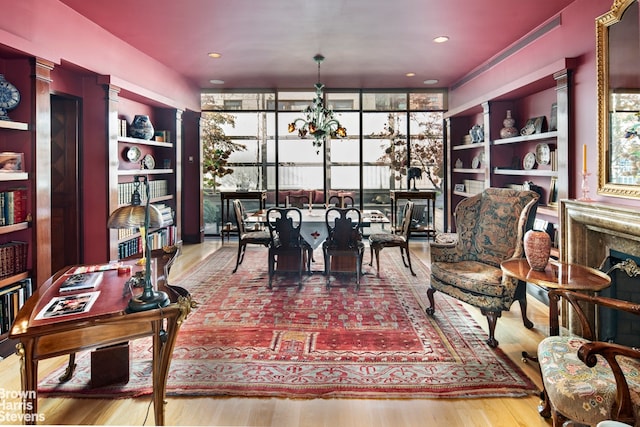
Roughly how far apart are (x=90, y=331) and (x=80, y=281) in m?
0.58

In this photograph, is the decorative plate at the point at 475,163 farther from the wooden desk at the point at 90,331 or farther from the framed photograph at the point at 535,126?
the wooden desk at the point at 90,331

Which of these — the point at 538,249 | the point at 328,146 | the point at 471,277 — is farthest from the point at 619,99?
the point at 328,146

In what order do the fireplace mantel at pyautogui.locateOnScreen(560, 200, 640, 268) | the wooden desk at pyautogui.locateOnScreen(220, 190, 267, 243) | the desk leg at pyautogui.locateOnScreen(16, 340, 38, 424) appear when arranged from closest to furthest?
the desk leg at pyautogui.locateOnScreen(16, 340, 38, 424) < the fireplace mantel at pyautogui.locateOnScreen(560, 200, 640, 268) < the wooden desk at pyautogui.locateOnScreen(220, 190, 267, 243)

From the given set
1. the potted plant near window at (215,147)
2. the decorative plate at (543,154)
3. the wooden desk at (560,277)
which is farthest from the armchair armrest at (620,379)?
the potted plant near window at (215,147)

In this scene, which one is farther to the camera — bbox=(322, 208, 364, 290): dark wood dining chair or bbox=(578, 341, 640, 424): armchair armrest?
bbox=(322, 208, 364, 290): dark wood dining chair

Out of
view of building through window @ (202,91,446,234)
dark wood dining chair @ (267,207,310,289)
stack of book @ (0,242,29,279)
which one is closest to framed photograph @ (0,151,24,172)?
stack of book @ (0,242,29,279)

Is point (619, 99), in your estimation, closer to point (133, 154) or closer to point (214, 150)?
point (133, 154)

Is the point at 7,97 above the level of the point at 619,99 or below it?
above

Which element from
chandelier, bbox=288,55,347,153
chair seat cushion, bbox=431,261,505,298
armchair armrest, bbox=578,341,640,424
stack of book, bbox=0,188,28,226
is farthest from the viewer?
chandelier, bbox=288,55,347,153

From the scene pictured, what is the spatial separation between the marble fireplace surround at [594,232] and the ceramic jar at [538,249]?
469 mm

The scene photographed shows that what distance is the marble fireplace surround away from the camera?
2.52m

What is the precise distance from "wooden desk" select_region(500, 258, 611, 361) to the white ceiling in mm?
2474

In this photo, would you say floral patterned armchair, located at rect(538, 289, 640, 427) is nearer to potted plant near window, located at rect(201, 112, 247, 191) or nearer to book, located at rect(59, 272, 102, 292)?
book, located at rect(59, 272, 102, 292)

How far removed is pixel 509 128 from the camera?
17.3 feet
